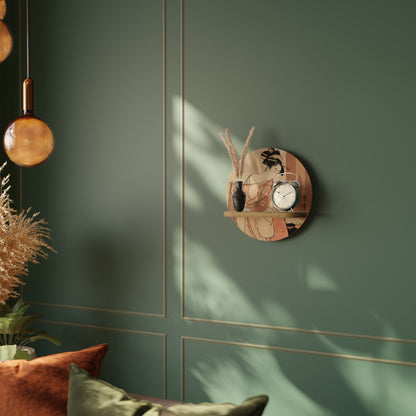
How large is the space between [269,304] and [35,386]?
138 centimetres

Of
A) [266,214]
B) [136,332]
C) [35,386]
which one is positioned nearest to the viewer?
[35,386]

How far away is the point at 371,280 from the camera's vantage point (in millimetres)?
2496

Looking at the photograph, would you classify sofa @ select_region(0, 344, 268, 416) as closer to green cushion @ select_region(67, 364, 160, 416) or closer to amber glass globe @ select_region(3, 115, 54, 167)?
green cushion @ select_region(67, 364, 160, 416)

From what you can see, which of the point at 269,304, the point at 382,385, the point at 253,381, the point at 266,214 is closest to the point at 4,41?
the point at 266,214

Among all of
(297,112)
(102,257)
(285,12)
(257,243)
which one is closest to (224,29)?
(285,12)

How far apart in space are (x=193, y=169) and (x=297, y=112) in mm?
728

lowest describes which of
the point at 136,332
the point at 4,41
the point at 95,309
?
the point at 136,332

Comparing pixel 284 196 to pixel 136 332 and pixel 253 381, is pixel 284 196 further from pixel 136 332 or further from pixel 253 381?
pixel 136 332

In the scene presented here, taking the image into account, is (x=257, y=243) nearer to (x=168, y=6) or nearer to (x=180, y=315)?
(x=180, y=315)

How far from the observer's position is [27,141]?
5.54ft

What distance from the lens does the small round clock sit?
2.53 metres

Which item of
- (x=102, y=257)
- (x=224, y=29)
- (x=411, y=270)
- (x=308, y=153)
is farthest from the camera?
(x=102, y=257)

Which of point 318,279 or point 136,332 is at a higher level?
point 318,279

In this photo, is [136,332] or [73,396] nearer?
[73,396]
